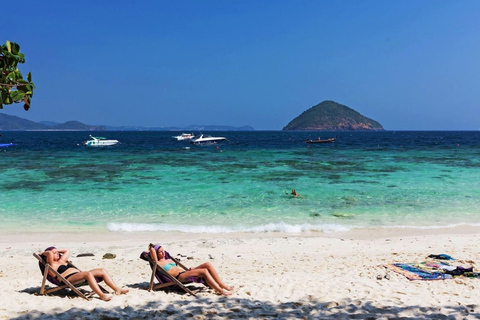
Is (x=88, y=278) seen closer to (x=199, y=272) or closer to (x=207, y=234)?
(x=199, y=272)

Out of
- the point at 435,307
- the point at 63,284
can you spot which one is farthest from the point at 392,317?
the point at 63,284

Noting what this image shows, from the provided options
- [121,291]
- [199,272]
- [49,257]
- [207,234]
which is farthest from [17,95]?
[207,234]

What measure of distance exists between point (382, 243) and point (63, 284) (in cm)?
883

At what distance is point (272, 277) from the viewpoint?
A: 8180 mm

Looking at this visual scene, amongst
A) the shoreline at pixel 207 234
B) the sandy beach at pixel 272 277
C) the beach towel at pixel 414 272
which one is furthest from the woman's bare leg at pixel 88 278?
the shoreline at pixel 207 234

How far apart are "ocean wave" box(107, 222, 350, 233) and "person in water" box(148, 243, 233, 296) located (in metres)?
6.39

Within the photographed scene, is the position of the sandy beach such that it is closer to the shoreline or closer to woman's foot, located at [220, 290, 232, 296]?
the shoreline

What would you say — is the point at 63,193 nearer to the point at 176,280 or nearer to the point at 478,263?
the point at 176,280

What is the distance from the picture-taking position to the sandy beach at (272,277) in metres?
6.09

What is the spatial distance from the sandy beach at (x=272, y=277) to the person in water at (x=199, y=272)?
0.23 metres

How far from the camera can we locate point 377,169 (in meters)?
32.8

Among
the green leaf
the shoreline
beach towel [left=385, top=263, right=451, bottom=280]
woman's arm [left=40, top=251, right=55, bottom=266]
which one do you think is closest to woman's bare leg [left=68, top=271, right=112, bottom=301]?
woman's arm [left=40, top=251, right=55, bottom=266]

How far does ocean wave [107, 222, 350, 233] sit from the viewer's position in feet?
45.1

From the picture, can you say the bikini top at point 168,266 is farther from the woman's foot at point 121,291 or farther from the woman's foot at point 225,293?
the woman's foot at point 225,293
